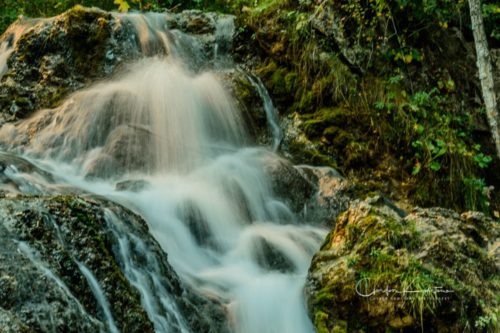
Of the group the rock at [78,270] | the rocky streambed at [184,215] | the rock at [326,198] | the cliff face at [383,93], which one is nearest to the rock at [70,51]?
the rocky streambed at [184,215]

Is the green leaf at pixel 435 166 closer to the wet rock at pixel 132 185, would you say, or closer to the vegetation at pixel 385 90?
the vegetation at pixel 385 90

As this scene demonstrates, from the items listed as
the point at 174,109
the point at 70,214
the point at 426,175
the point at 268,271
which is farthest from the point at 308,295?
the point at 174,109

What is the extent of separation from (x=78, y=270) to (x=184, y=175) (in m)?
3.54

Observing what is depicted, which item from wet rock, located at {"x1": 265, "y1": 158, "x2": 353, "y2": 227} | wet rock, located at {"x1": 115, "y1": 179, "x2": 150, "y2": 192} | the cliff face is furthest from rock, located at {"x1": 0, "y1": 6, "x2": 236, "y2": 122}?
wet rock, located at {"x1": 265, "y1": 158, "x2": 353, "y2": 227}

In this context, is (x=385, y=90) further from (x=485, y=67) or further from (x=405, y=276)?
(x=405, y=276)

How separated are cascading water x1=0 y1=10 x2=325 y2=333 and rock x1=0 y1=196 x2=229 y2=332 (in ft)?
0.23

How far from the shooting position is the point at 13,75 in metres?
8.40

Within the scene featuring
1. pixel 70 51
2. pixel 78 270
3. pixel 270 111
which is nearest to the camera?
pixel 78 270

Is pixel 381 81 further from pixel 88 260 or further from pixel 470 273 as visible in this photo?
pixel 88 260

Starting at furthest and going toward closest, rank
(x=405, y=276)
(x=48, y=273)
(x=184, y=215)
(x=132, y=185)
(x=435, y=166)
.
A: (x=435, y=166)
(x=132, y=185)
(x=184, y=215)
(x=405, y=276)
(x=48, y=273)

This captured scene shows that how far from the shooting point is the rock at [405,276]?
12.6 feet

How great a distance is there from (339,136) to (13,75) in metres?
4.92

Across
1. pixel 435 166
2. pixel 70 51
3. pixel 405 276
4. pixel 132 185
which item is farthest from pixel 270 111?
pixel 405 276

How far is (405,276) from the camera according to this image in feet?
12.9
